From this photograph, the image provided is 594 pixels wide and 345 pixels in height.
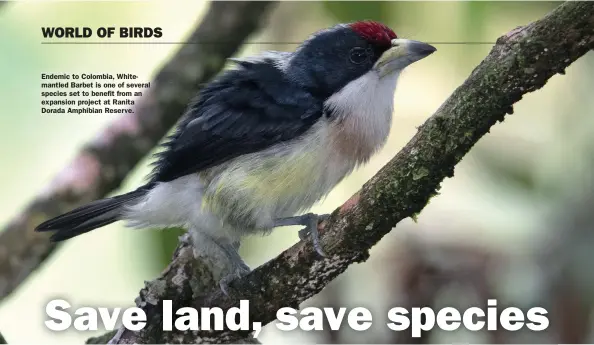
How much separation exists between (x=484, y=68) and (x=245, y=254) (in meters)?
1.06

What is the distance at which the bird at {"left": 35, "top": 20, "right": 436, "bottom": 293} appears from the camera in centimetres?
212

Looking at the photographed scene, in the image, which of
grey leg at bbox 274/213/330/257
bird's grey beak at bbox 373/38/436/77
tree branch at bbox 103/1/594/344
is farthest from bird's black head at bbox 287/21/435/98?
tree branch at bbox 103/1/594/344

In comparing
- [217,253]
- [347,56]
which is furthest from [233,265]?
[347,56]

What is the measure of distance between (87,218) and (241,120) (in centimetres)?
54

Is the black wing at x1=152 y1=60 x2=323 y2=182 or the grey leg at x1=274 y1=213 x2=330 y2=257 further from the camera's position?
the black wing at x1=152 y1=60 x2=323 y2=182

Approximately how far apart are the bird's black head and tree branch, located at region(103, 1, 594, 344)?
490 mm

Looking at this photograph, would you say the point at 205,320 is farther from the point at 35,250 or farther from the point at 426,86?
the point at 426,86

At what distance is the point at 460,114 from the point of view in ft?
5.41

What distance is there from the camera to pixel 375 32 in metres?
2.18

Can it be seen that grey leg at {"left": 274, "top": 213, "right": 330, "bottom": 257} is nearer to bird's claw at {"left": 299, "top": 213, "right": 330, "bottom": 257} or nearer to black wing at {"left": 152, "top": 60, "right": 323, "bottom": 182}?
bird's claw at {"left": 299, "top": 213, "right": 330, "bottom": 257}

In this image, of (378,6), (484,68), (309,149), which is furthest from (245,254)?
(484,68)

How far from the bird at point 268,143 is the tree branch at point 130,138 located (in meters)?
0.27

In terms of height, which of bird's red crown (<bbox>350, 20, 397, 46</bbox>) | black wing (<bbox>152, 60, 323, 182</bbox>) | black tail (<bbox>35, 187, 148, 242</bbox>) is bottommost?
black tail (<bbox>35, 187, 148, 242</bbox>)

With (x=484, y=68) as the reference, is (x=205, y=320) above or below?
below
